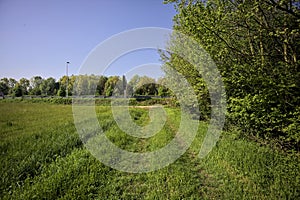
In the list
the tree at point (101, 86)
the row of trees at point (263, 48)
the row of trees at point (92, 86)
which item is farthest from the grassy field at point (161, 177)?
the tree at point (101, 86)

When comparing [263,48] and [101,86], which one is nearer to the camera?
[263,48]

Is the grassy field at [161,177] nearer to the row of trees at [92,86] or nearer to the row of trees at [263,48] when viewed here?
the row of trees at [263,48]

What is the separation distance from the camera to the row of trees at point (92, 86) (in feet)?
174

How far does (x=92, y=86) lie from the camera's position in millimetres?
70812

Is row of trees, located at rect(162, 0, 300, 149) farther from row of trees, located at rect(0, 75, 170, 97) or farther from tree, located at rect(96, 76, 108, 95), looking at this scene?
tree, located at rect(96, 76, 108, 95)

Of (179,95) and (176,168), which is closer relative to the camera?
(176,168)

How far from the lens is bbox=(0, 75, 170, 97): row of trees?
53.0m

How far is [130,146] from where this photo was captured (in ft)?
25.1

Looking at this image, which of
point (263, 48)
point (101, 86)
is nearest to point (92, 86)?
point (101, 86)

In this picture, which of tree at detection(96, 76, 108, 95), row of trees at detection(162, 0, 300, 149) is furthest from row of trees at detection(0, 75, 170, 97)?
row of trees at detection(162, 0, 300, 149)

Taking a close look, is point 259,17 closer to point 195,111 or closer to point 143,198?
point 143,198

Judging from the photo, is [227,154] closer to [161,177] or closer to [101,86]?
[161,177]

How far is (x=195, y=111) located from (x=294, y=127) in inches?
363

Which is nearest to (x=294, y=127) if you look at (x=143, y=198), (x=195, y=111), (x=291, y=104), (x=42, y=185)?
(x=291, y=104)
